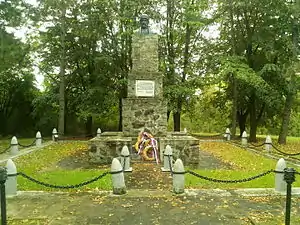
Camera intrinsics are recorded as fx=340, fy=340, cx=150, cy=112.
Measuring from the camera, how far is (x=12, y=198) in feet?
23.5

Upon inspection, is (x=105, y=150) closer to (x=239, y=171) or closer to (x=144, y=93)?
(x=144, y=93)

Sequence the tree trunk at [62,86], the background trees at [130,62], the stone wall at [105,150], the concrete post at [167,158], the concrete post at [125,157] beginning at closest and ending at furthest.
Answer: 1. the concrete post at [125,157]
2. the concrete post at [167,158]
3. the stone wall at [105,150]
4. the background trees at [130,62]
5. the tree trunk at [62,86]

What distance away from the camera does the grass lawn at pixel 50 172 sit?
853cm

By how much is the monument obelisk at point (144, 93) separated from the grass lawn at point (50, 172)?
3226 mm

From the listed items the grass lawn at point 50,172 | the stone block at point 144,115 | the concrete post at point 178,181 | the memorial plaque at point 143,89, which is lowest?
the grass lawn at point 50,172

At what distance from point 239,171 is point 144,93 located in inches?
205

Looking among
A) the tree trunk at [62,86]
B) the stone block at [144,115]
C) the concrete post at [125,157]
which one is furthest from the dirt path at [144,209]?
the tree trunk at [62,86]

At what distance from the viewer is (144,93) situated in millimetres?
13750

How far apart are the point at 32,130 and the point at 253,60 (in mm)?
16714

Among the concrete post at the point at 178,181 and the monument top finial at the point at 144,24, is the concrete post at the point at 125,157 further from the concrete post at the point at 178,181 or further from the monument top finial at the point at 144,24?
the monument top finial at the point at 144,24

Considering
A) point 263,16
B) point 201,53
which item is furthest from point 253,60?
point 201,53

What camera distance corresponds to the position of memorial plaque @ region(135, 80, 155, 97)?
13.7 m

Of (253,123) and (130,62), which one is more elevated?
(130,62)

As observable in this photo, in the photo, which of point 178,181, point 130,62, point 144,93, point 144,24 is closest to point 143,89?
point 144,93
